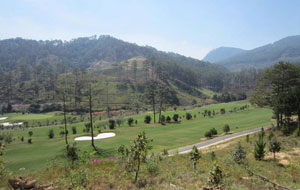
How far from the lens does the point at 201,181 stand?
10.4 m

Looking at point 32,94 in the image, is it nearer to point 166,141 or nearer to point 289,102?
point 166,141

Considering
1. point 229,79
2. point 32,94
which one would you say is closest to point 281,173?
point 32,94

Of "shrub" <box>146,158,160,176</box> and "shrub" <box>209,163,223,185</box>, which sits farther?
"shrub" <box>146,158,160,176</box>

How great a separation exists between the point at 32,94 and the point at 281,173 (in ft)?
450

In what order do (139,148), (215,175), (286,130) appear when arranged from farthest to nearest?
(286,130), (139,148), (215,175)

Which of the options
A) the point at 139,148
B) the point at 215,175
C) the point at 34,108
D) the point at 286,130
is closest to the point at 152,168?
the point at 139,148

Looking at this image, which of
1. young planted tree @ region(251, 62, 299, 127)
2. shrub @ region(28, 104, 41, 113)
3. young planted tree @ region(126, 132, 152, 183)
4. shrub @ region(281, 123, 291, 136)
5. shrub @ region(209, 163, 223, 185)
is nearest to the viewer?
shrub @ region(209, 163, 223, 185)

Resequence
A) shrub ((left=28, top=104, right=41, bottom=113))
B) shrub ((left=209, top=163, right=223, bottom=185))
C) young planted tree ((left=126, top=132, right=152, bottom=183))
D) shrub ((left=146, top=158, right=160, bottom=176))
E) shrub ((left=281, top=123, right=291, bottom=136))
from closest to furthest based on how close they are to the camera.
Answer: shrub ((left=209, top=163, right=223, bottom=185)) → young planted tree ((left=126, top=132, right=152, bottom=183)) → shrub ((left=146, top=158, right=160, bottom=176)) → shrub ((left=281, top=123, right=291, bottom=136)) → shrub ((left=28, top=104, right=41, bottom=113))

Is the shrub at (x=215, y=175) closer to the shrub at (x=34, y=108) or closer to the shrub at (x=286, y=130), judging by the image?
the shrub at (x=286, y=130)

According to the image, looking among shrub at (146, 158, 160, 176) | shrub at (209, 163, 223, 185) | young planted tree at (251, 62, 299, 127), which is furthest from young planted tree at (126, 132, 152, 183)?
young planted tree at (251, 62, 299, 127)

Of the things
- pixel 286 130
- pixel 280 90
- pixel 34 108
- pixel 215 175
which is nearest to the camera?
pixel 215 175

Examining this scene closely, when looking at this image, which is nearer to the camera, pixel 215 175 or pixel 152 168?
pixel 215 175

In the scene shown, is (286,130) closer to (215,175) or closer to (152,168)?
(215,175)

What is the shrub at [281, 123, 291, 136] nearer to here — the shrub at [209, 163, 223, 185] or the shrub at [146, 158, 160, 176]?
the shrub at [209, 163, 223, 185]
